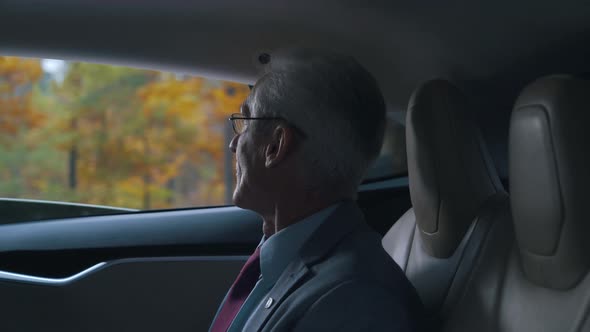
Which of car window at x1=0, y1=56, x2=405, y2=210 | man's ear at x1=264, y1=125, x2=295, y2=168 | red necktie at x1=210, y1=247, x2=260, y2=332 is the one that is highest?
man's ear at x1=264, y1=125, x2=295, y2=168

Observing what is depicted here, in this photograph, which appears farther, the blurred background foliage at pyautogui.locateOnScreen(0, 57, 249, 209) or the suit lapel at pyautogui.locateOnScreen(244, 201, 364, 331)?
the blurred background foliage at pyautogui.locateOnScreen(0, 57, 249, 209)

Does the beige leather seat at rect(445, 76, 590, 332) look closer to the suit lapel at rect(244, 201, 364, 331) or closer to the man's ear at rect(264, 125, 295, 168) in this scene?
the suit lapel at rect(244, 201, 364, 331)

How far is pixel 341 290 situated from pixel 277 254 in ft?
0.70

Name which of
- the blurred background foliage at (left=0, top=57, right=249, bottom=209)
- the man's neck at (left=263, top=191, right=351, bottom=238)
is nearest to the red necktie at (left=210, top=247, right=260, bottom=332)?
the man's neck at (left=263, top=191, right=351, bottom=238)

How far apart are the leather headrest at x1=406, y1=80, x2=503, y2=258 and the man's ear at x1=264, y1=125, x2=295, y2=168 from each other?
11.5 inches

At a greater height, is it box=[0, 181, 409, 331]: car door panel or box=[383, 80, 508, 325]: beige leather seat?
box=[383, 80, 508, 325]: beige leather seat

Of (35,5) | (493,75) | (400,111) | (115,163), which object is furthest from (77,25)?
(115,163)

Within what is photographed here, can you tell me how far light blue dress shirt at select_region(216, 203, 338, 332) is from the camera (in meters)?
1.39

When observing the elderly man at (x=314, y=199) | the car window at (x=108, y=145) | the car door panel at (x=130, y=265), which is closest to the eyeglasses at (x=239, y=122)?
the elderly man at (x=314, y=199)

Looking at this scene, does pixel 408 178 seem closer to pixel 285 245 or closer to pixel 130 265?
pixel 285 245

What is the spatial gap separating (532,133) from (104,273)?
5.29 feet

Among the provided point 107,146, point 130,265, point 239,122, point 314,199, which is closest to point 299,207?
point 314,199

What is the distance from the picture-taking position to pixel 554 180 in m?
1.13

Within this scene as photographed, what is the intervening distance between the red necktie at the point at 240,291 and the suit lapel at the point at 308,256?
212mm
